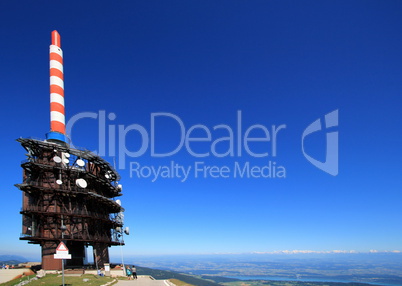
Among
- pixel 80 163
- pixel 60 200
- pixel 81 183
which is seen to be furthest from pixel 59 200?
pixel 80 163

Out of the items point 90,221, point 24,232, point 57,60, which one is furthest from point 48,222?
point 57,60

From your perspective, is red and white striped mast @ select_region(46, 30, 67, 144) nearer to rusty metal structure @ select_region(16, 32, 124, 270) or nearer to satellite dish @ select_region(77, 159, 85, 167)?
rusty metal structure @ select_region(16, 32, 124, 270)

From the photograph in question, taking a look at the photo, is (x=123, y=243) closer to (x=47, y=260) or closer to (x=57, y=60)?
(x=47, y=260)

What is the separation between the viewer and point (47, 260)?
42.3 m

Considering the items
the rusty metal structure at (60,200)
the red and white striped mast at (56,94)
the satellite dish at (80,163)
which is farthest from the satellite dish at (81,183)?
the red and white striped mast at (56,94)

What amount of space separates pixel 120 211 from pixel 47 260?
19082 mm

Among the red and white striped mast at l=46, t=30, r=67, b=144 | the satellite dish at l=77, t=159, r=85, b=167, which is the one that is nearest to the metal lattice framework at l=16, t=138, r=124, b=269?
the satellite dish at l=77, t=159, r=85, b=167

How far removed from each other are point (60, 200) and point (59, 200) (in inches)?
5.6

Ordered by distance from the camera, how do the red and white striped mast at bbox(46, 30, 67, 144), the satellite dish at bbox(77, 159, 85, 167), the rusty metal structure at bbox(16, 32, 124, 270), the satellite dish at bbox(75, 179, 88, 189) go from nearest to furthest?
the rusty metal structure at bbox(16, 32, 124, 270) → the satellite dish at bbox(75, 179, 88, 189) → the satellite dish at bbox(77, 159, 85, 167) → the red and white striped mast at bbox(46, 30, 67, 144)

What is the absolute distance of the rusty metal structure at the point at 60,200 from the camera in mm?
43219

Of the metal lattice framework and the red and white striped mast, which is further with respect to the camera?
the red and white striped mast

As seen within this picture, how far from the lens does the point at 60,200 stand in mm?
45625

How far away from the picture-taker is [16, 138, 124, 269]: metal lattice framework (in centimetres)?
4325

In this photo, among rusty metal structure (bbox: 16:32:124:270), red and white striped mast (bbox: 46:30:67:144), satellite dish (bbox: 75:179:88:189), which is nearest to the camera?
rusty metal structure (bbox: 16:32:124:270)
